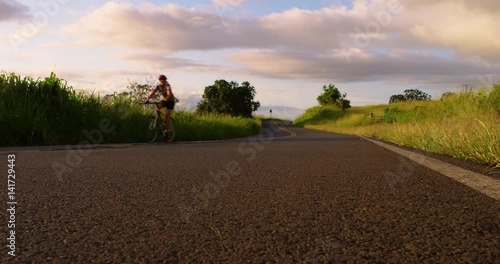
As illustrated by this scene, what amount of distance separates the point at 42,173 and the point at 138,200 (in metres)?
2.36

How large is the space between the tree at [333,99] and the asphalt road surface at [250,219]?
84267 millimetres

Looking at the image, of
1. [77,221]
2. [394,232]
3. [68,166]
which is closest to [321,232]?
[394,232]

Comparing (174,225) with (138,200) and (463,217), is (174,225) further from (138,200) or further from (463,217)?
(463,217)

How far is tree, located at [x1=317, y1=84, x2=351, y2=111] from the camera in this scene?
289 feet

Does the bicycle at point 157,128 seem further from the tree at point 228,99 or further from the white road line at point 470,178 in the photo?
the tree at point 228,99

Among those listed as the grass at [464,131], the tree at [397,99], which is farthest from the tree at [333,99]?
the grass at [464,131]

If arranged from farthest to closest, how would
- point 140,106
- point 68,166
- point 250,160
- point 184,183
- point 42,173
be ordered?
point 140,106 < point 250,160 < point 68,166 < point 42,173 < point 184,183

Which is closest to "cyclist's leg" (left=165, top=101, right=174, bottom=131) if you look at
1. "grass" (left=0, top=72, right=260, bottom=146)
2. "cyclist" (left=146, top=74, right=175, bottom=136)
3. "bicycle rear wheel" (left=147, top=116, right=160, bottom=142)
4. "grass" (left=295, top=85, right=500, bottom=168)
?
"cyclist" (left=146, top=74, right=175, bottom=136)

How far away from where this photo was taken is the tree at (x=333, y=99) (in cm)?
8812

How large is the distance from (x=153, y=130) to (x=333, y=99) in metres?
78.9

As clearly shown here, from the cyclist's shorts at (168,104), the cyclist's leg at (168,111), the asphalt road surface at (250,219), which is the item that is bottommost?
the asphalt road surface at (250,219)

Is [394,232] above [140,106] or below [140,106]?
below

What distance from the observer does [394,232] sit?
2600 mm

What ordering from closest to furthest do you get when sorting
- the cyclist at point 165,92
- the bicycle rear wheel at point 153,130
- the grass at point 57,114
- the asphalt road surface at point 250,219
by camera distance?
the asphalt road surface at point 250,219 < the grass at point 57,114 < the cyclist at point 165,92 < the bicycle rear wheel at point 153,130
